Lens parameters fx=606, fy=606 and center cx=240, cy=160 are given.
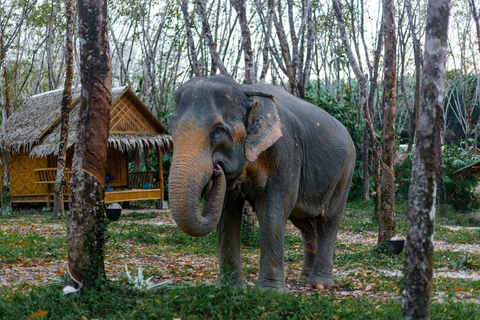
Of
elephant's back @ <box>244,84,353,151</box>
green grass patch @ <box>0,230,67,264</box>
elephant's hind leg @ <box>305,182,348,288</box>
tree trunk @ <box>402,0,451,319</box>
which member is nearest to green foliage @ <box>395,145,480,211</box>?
elephant's hind leg @ <box>305,182,348,288</box>

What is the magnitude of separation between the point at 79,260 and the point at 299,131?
120 inches

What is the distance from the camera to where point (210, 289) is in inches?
225

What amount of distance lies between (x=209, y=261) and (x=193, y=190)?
174 inches

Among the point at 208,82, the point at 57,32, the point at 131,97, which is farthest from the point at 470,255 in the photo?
the point at 57,32

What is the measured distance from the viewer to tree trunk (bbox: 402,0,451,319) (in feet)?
15.6

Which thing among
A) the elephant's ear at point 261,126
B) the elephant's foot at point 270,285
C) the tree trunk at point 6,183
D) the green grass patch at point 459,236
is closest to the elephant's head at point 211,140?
the elephant's ear at point 261,126

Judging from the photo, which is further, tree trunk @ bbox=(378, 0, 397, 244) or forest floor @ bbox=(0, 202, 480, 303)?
tree trunk @ bbox=(378, 0, 397, 244)

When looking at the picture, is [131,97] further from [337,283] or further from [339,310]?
[339,310]

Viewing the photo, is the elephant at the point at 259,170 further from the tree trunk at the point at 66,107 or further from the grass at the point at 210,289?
the tree trunk at the point at 66,107

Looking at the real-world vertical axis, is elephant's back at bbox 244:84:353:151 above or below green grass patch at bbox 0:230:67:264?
above

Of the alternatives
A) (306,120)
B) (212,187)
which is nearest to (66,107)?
(306,120)

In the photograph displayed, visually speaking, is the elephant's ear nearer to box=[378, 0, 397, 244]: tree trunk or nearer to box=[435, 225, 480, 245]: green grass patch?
box=[378, 0, 397, 244]: tree trunk

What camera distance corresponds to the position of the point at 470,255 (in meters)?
10.6

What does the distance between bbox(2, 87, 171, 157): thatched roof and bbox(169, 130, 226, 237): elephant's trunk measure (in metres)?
12.8
